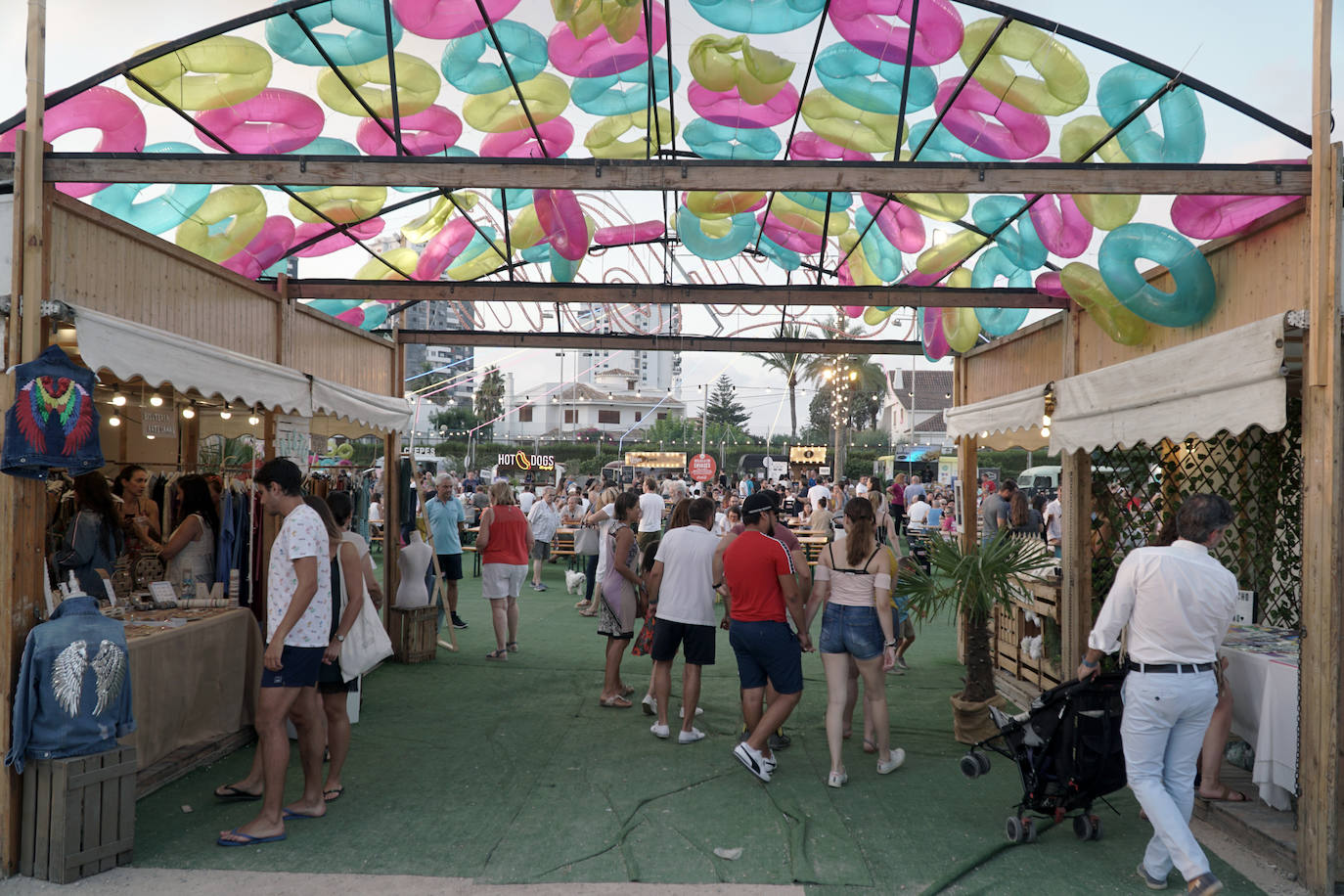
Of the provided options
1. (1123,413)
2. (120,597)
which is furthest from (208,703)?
(1123,413)

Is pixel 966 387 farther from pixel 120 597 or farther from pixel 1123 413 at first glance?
pixel 120 597

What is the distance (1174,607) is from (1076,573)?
10.5 feet

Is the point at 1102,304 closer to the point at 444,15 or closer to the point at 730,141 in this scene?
the point at 730,141

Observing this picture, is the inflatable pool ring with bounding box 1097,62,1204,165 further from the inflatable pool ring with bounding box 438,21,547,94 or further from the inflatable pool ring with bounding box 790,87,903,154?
the inflatable pool ring with bounding box 438,21,547,94

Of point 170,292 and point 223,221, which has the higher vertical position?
point 223,221

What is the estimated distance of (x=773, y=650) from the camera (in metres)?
5.14

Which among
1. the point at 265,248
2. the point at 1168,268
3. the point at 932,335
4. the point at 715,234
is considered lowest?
the point at 1168,268

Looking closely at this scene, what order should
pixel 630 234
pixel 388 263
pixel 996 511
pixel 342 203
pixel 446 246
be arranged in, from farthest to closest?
pixel 996 511, pixel 388 263, pixel 630 234, pixel 446 246, pixel 342 203

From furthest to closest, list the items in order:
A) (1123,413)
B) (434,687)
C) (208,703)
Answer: (434,687), (208,703), (1123,413)

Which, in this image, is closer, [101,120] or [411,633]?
[101,120]

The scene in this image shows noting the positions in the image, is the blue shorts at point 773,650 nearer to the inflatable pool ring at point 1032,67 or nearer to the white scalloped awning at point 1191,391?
the white scalloped awning at point 1191,391

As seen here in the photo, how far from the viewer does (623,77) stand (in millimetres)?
5242

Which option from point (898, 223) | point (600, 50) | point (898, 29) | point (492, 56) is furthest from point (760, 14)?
point (898, 223)

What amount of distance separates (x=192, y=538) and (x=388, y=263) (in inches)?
99.5
